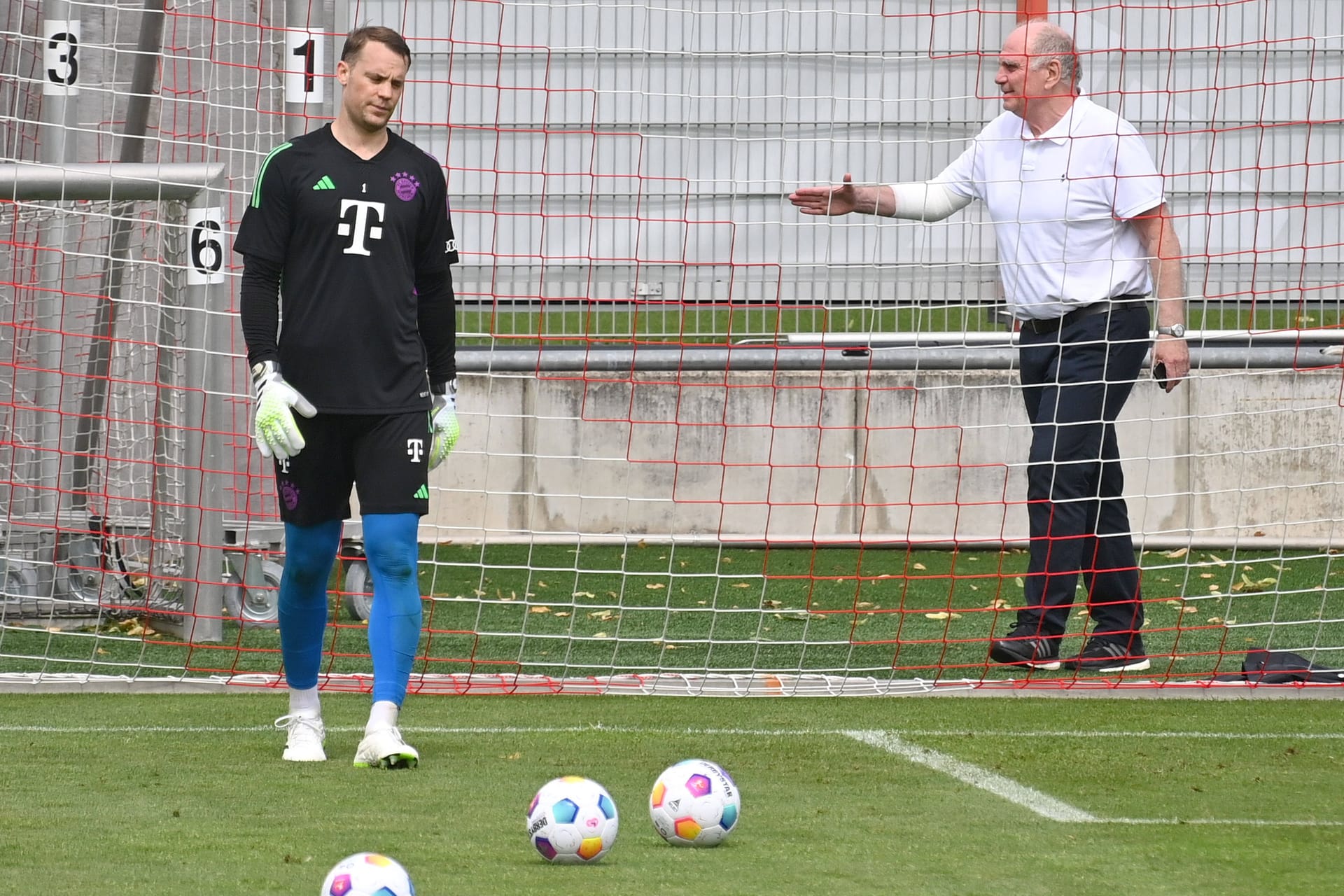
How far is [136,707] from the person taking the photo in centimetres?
606

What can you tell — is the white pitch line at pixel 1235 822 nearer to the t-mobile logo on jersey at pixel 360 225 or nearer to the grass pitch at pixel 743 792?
the grass pitch at pixel 743 792

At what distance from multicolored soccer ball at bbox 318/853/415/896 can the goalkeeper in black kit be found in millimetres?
1736

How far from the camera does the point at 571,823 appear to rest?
150 inches

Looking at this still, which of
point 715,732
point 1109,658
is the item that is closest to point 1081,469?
point 1109,658

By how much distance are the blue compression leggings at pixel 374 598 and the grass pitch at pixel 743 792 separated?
0.25 metres

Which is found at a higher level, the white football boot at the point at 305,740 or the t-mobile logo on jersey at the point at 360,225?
the t-mobile logo on jersey at the point at 360,225

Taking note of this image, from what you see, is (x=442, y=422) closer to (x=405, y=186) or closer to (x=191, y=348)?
(x=405, y=186)

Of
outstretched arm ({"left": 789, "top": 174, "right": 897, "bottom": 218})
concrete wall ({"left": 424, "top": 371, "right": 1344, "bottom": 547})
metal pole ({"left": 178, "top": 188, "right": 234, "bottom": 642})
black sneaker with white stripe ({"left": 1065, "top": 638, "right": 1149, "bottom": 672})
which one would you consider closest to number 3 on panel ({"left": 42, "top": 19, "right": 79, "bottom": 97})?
metal pole ({"left": 178, "top": 188, "right": 234, "bottom": 642})

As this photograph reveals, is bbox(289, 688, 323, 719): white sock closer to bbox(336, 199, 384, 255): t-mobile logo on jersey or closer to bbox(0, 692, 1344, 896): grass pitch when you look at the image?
bbox(0, 692, 1344, 896): grass pitch

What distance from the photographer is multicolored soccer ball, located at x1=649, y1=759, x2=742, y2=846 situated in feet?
13.1

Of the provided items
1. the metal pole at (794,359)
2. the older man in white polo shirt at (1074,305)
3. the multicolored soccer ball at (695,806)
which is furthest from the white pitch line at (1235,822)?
the metal pole at (794,359)

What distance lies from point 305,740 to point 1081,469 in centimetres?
316

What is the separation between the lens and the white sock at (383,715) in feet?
16.4

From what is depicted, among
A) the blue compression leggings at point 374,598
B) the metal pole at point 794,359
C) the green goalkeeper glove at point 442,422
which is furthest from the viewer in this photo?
the metal pole at point 794,359
